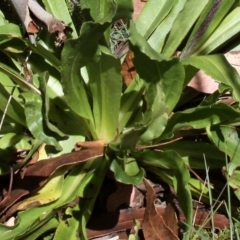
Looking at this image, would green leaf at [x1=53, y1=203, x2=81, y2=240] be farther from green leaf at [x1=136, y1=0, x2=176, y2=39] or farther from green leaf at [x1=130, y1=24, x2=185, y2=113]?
green leaf at [x1=136, y1=0, x2=176, y2=39]

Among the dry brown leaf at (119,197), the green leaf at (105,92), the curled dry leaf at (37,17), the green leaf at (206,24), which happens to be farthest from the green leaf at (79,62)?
the green leaf at (206,24)

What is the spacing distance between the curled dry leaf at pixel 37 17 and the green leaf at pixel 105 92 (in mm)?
130

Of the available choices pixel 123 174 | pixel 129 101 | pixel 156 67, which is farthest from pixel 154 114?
pixel 129 101

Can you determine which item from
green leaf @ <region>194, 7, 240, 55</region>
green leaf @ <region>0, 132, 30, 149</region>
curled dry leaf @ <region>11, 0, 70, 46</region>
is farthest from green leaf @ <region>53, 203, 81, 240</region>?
green leaf @ <region>194, 7, 240, 55</region>

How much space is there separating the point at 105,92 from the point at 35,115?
23 cm

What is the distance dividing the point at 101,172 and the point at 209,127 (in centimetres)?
37

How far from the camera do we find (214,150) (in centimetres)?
188

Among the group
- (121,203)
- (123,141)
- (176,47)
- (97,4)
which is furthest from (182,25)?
(121,203)

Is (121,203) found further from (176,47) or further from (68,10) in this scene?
(68,10)

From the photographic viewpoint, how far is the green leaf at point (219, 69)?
1.67 metres

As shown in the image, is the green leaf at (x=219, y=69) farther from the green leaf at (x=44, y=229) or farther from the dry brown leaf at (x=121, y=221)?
the green leaf at (x=44, y=229)

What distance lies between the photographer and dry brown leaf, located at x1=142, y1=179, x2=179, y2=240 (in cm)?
185

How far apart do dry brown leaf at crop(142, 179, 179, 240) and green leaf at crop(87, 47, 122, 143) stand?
0.66ft

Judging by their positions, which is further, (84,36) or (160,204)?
(160,204)
